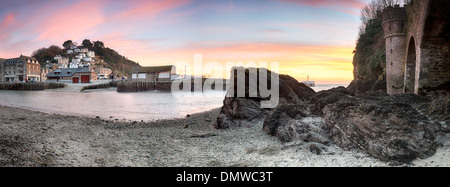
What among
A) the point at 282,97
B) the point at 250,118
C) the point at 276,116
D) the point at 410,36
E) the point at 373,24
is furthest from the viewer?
the point at 373,24

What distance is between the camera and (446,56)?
11.0 metres

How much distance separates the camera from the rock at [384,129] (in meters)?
4.25

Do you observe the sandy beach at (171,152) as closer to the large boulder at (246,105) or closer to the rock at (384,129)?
Result: the rock at (384,129)

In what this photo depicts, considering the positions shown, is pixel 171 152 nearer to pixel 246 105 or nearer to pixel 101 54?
pixel 246 105

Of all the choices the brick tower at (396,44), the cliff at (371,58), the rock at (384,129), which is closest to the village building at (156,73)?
the cliff at (371,58)

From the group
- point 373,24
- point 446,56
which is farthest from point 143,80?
point 446,56

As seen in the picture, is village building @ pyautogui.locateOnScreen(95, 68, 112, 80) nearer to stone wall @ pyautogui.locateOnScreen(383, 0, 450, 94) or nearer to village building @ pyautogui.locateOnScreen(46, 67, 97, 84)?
village building @ pyautogui.locateOnScreen(46, 67, 97, 84)

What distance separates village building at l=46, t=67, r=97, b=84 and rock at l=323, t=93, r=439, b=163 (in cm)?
6398

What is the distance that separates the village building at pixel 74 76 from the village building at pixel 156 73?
1300 centimetres

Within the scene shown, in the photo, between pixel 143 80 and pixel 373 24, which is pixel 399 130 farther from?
pixel 143 80

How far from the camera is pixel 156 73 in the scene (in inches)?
2085

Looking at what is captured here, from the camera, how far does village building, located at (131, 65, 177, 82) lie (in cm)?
5250

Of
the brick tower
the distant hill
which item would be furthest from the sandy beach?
the distant hill
